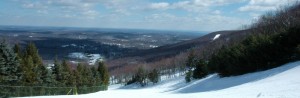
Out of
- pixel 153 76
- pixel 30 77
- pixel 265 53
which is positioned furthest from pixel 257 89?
pixel 153 76

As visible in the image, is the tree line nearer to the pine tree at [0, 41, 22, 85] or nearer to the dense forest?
the dense forest

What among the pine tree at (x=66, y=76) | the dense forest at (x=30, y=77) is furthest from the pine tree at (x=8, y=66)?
the pine tree at (x=66, y=76)

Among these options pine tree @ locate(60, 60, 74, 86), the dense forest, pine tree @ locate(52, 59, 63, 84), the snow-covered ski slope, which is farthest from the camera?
pine tree @ locate(60, 60, 74, 86)

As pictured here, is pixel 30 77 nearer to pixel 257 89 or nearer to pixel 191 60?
pixel 257 89

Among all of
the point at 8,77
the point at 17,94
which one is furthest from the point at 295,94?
the point at 8,77

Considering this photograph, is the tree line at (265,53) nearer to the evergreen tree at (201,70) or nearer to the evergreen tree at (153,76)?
the evergreen tree at (201,70)

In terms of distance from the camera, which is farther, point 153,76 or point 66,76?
point 153,76

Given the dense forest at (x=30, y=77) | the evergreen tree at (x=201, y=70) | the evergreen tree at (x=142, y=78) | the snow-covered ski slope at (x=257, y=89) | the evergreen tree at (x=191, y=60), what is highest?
the snow-covered ski slope at (x=257, y=89)

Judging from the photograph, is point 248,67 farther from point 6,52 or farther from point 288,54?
point 6,52

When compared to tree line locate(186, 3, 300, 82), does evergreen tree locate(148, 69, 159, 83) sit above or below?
below

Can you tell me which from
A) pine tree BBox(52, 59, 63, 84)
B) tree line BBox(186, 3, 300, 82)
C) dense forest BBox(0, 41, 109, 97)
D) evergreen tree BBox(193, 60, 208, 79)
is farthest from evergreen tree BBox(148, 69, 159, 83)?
tree line BBox(186, 3, 300, 82)

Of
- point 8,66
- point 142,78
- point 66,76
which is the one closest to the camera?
point 8,66

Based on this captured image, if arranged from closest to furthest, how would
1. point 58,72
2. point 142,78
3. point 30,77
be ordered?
point 30,77, point 58,72, point 142,78
